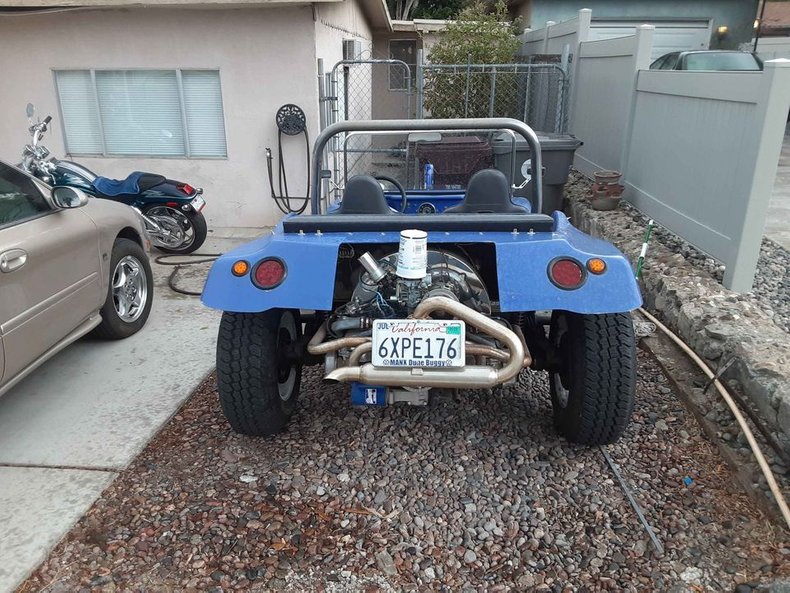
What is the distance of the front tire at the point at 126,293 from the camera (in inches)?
184

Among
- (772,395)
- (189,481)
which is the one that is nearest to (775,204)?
(772,395)

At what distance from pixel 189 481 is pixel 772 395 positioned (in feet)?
9.49

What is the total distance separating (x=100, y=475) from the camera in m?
3.20

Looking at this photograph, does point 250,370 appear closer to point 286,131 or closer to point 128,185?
point 128,185

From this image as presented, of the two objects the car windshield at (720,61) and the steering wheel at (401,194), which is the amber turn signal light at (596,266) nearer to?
the steering wheel at (401,194)

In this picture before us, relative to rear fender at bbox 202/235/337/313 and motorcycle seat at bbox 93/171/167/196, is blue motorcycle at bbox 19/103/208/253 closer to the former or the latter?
motorcycle seat at bbox 93/171/167/196

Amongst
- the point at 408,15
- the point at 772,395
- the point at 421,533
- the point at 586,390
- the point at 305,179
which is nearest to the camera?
the point at 421,533

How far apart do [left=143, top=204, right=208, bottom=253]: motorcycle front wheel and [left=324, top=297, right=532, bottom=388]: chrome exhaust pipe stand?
482cm

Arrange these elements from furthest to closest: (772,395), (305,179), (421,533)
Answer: (305,179)
(772,395)
(421,533)

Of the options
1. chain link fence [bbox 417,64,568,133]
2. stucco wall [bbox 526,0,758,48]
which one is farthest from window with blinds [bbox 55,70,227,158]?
stucco wall [bbox 526,0,758,48]

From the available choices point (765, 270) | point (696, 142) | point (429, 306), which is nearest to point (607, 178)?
point (696, 142)

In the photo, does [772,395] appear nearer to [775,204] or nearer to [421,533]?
[421,533]

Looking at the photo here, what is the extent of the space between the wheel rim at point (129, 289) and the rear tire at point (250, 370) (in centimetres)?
196

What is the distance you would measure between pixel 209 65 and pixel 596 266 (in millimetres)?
6404
